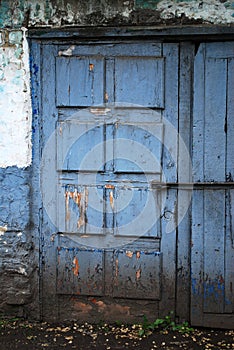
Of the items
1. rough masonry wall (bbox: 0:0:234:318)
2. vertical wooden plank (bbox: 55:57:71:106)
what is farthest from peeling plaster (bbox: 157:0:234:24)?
vertical wooden plank (bbox: 55:57:71:106)

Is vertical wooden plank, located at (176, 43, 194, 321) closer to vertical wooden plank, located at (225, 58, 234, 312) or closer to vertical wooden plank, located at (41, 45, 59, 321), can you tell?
vertical wooden plank, located at (225, 58, 234, 312)

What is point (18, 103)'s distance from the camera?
4121mm

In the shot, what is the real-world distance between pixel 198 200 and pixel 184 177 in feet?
0.66

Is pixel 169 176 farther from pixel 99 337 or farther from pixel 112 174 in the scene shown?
pixel 99 337

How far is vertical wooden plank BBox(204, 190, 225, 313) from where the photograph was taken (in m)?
4.04

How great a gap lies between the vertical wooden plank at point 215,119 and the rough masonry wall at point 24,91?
0.34m

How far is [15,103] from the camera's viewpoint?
412cm

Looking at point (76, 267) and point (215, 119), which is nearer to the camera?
point (215, 119)

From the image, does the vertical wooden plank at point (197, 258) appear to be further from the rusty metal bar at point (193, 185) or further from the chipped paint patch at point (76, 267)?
the chipped paint patch at point (76, 267)

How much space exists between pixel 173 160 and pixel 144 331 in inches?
51.8

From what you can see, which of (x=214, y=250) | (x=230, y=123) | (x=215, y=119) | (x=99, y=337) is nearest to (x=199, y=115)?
(x=215, y=119)

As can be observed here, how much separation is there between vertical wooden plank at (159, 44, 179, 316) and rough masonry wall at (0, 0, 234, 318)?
0.30 m

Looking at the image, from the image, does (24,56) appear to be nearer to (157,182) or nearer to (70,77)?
(70,77)

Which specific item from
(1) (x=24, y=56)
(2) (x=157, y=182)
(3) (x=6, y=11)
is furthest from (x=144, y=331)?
(3) (x=6, y=11)
